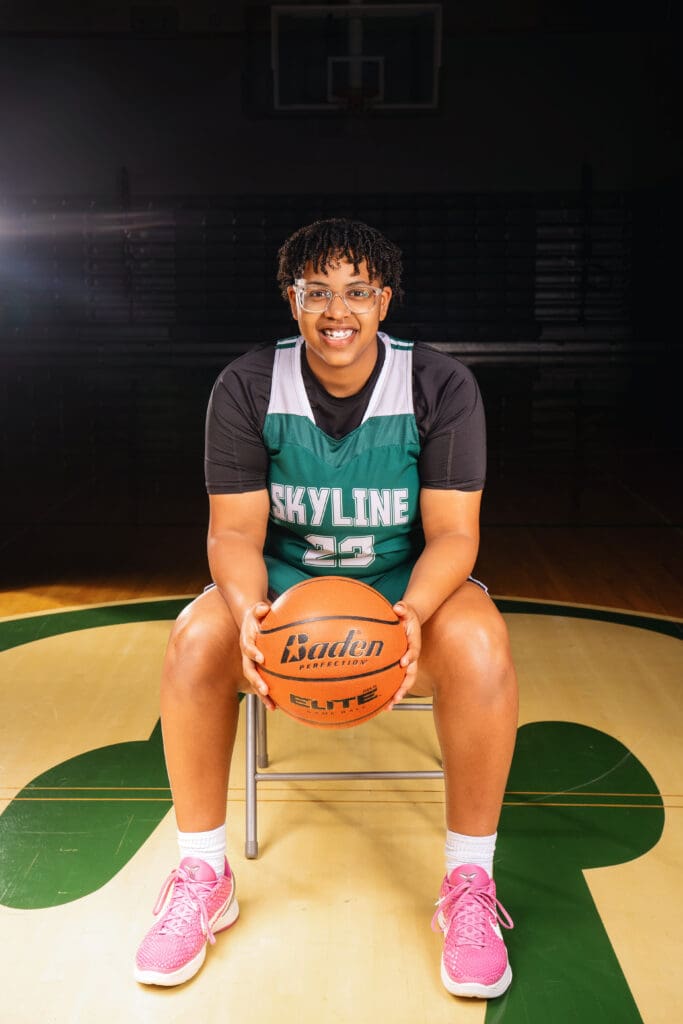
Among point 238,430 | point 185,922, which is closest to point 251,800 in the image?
point 185,922

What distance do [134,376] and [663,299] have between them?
6543 millimetres

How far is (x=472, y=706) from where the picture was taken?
4.98 ft

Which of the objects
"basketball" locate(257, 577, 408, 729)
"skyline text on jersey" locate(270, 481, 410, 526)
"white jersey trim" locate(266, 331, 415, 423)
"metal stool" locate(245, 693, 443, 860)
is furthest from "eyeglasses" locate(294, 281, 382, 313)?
"metal stool" locate(245, 693, 443, 860)

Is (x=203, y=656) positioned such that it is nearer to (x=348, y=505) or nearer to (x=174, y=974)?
(x=348, y=505)

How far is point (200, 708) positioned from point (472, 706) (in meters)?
0.45

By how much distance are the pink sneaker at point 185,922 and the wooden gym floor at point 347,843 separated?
3 cm

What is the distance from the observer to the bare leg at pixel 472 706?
4.98 ft

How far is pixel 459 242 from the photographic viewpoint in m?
11.7

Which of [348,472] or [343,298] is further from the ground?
[343,298]

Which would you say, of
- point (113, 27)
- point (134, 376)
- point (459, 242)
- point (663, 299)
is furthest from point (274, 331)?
point (663, 299)

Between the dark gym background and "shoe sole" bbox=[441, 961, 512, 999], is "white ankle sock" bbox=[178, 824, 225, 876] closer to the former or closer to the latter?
"shoe sole" bbox=[441, 961, 512, 999]

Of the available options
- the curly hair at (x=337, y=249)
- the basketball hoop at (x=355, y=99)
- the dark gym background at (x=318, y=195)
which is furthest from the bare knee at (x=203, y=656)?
the basketball hoop at (x=355, y=99)

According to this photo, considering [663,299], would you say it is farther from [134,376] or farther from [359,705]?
[359,705]

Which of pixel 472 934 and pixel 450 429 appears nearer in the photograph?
pixel 472 934
